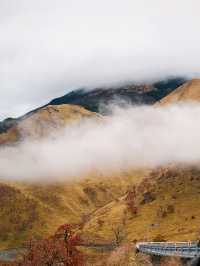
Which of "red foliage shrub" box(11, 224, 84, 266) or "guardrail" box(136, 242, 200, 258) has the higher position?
"red foliage shrub" box(11, 224, 84, 266)

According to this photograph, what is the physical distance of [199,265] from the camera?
1452cm

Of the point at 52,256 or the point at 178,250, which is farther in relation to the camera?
the point at 178,250

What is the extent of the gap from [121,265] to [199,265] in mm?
119025

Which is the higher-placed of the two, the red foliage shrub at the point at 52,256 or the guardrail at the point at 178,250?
the red foliage shrub at the point at 52,256

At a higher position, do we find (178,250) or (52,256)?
(52,256)

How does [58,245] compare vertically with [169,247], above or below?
above

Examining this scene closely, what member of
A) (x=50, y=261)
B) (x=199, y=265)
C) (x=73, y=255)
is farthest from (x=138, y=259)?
(x=199, y=265)

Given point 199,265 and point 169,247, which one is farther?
point 169,247

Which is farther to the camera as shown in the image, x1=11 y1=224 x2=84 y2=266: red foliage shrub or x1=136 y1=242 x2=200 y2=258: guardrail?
x1=136 y1=242 x2=200 y2=258: guardrail

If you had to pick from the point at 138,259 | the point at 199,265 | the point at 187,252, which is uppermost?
the point at 199,265

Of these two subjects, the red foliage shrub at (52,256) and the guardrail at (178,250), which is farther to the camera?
the guardrail at (178,250)

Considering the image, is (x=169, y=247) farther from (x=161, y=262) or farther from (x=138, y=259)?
(x=138, y=259)

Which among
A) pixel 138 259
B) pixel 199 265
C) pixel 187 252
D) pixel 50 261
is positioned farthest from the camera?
pixel 138 259

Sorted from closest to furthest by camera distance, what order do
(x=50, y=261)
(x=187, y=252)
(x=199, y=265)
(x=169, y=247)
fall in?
(x=199, y=265) < (x=50, y=261) < (x=187, y=252) < (x=169, y=247)
